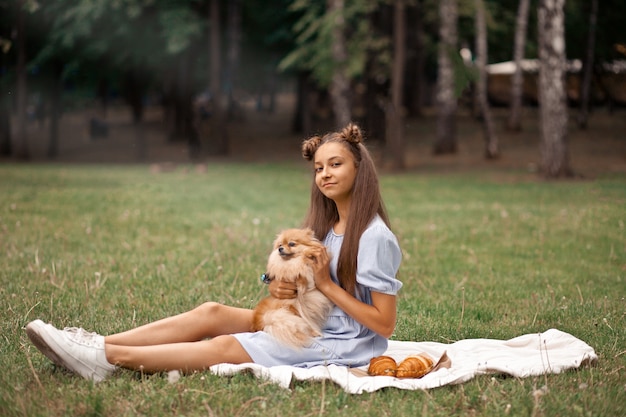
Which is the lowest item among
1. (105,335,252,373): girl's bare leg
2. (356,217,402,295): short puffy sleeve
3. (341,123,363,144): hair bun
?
(105,335,252,373): girl's bare leg

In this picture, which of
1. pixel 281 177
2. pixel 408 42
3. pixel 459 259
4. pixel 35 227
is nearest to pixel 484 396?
pixel 459 259

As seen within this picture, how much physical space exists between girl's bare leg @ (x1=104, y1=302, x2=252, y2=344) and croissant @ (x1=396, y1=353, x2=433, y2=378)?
0.93 metres

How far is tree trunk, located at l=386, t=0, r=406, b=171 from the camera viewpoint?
19641 millimetres

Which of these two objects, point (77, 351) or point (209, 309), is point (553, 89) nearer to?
point (209, 309)

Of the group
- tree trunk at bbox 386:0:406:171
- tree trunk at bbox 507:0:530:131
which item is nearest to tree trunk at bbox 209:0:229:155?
tree trunk at bbox 386:0:406:171

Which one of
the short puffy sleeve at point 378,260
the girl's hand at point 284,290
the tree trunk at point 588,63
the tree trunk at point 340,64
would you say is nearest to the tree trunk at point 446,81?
the tree trunk at point 340,64

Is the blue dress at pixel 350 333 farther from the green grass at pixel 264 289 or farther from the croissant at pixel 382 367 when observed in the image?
the green grass at pixel 264 289

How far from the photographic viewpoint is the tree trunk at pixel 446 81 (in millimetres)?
21578

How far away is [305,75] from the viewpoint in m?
33.7

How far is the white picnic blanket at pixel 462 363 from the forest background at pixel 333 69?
12.8 m

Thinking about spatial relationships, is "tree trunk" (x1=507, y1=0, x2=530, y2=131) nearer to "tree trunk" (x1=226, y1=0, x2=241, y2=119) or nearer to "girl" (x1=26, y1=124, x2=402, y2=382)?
"tree trunk" (x1=226, y1=0, x2=241, y2=119)

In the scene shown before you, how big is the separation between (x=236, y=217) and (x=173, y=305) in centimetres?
555

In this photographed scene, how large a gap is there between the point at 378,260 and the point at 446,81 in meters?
20.0

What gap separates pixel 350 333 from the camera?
174 inches
